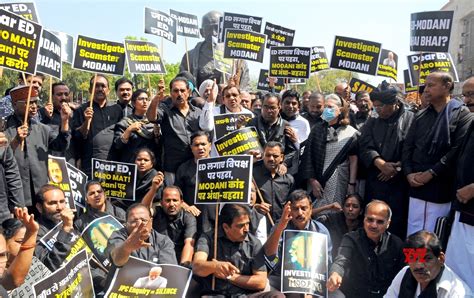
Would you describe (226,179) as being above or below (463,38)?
below

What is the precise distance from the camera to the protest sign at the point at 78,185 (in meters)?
6.63

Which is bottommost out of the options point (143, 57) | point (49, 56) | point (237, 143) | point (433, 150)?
point (237, 143)

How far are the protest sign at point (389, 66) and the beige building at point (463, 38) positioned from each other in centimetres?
3607

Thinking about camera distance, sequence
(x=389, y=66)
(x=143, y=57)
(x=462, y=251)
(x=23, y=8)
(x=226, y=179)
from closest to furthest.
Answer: (x=462, y=251) < (x=226, y=179) < (x=143, y=57) < (x=23, y=8) < (x=389, y=66)

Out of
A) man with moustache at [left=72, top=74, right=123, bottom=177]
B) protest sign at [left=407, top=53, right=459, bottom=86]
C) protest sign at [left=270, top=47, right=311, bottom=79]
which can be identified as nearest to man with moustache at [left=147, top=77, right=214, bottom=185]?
man with moustache at [left=72, top=74, right=123, bottom=177]

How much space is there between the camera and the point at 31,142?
6859 millimetres

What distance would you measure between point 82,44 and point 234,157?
145 inches

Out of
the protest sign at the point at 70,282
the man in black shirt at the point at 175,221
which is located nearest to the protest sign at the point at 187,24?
the man in black shirt at the point at 175,221

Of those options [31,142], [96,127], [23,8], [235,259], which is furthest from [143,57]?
[235,259]

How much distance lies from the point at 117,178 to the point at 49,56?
199 cm

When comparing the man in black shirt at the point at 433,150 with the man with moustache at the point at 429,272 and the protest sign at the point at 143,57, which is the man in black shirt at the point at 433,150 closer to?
the man with moustache at the point at 429,272

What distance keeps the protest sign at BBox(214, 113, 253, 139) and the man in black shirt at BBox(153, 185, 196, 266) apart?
1.23 meters

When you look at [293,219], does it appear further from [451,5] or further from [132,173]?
[451,5]

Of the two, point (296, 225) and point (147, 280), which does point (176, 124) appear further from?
point (147, 280)
